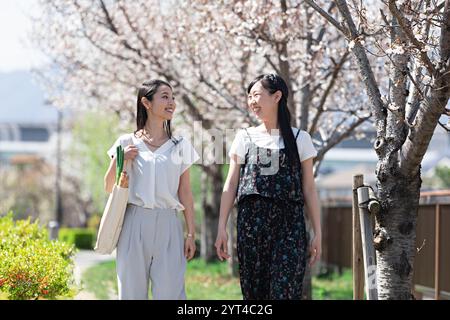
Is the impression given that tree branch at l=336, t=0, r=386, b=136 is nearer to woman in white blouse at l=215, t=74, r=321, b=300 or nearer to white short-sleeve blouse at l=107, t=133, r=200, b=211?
woman in white blouse at l=215, t=74, r=321, b=300

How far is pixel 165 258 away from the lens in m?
5.45

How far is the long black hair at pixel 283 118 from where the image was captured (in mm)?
5617

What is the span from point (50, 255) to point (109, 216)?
6.01 ft

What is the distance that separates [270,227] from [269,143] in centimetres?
55

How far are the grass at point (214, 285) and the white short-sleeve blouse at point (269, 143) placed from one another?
20.6 feet

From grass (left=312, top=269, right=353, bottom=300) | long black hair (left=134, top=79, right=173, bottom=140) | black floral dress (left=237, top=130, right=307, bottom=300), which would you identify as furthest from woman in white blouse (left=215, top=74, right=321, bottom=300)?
grass (left=312, top=269, right=353, bottom=300)

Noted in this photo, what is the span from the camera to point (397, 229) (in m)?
6.25

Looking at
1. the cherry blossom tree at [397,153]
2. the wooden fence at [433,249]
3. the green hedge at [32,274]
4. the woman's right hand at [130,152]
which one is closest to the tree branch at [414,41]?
the cherry blossom tree at [397,153]

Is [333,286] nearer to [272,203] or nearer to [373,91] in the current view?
[373,91]

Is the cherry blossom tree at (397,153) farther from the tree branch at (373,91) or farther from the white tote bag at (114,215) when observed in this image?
the white tote bag at (114,215)

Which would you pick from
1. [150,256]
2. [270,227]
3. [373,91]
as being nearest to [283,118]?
[270,227]

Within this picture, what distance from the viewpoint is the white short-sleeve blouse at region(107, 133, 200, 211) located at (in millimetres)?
5484
